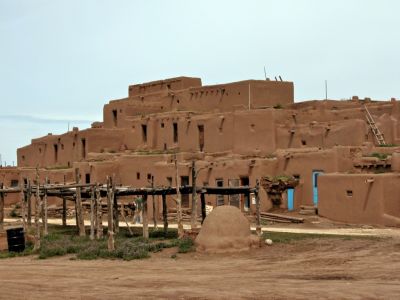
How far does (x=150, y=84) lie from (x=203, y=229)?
3026cm

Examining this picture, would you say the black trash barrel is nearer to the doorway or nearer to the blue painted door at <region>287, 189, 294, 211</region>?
the blue painted door at <region>287, 189, 294, 211</region>

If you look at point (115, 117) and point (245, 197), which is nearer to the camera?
point (245, 197)

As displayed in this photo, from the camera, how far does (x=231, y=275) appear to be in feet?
54.7

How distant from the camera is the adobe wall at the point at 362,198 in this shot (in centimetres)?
2678

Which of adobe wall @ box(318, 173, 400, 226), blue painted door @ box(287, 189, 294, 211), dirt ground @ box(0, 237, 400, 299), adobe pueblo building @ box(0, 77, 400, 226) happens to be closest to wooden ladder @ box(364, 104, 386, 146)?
adobe pueblo building @ box(0, 77, 400, 226)

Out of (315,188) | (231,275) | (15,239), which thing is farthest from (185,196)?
(231,275)

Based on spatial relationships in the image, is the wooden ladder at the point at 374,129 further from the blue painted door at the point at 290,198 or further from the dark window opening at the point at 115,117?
the dark window opening at the point at 115,117

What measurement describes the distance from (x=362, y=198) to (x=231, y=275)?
12196 mm

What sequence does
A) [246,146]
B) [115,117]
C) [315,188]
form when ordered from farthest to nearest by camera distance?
[115,117] < [246,146] < [315,188]

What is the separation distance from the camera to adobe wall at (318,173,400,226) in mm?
26781

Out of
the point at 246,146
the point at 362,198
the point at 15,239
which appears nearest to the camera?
the point at 15,239

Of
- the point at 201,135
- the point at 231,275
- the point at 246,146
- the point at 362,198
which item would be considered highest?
the point at 201,135

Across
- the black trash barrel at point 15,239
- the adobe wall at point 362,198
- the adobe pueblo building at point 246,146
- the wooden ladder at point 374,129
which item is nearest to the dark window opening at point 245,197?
the adobe pueblo building at point 246,146

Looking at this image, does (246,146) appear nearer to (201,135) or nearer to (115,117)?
(201,135)
